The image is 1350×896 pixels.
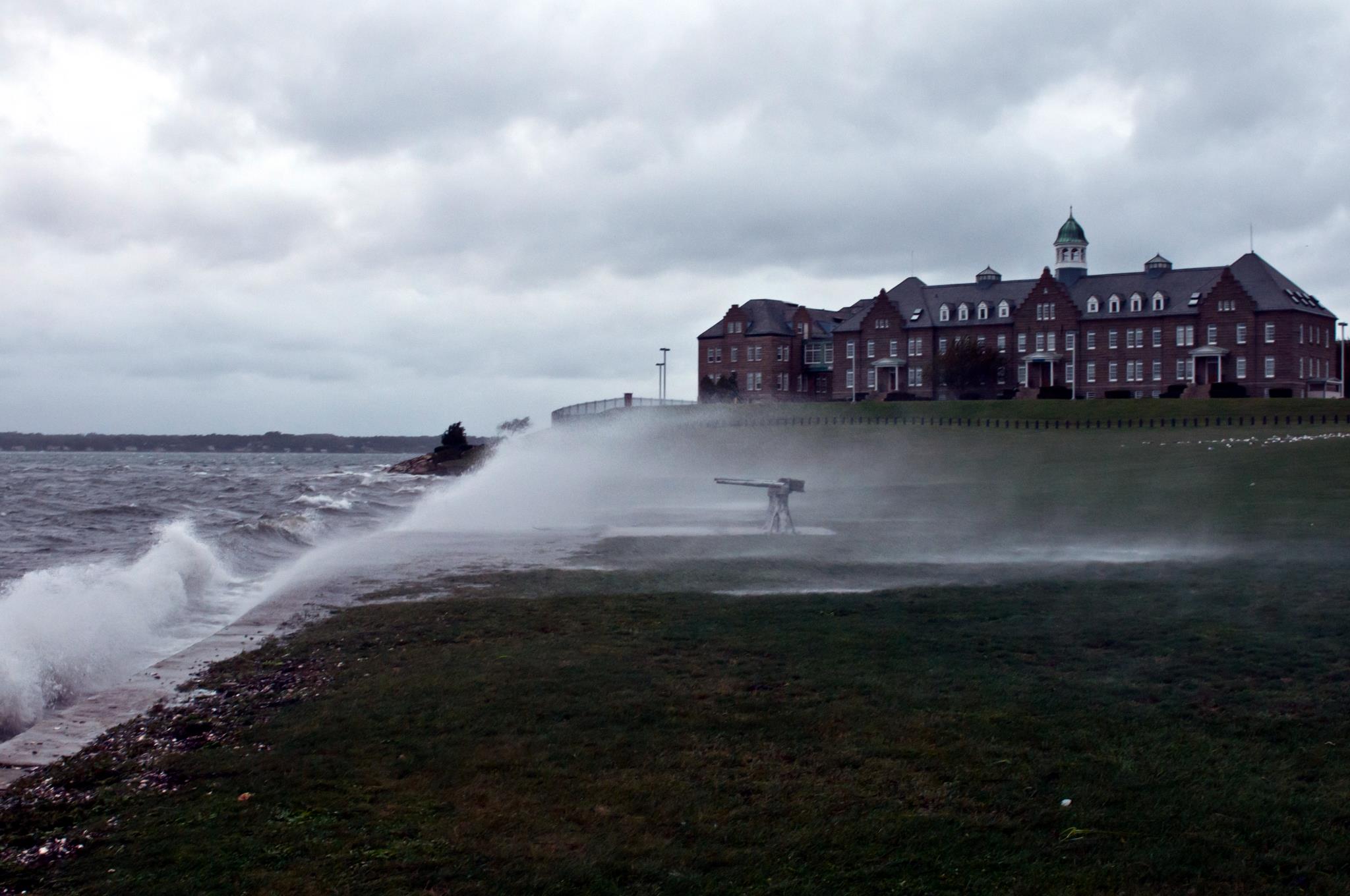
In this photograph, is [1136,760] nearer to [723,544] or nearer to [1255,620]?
[1255,620]

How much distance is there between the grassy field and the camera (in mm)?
71250

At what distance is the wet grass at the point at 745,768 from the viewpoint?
6.62m

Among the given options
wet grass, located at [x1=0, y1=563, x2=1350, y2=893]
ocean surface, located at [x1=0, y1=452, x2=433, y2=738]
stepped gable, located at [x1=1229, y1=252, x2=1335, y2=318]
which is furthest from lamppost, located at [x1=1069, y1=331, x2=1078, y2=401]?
wet grass, located at [x1=0, y1=563, x2=1350, y2=893]

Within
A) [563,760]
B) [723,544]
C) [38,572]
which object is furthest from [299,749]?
[723,544]

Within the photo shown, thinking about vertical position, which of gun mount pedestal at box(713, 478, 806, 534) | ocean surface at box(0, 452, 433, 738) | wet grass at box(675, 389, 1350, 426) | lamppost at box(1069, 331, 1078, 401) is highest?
lamppost at box(1069, 331, 1078, 401)

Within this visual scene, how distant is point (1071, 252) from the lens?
109m

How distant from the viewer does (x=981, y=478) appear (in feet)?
152

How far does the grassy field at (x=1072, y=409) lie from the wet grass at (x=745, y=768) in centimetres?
6341

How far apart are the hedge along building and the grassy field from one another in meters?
11.5

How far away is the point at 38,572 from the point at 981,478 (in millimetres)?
34951

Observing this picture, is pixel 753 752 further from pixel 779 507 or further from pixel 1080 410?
pixel 1080 410

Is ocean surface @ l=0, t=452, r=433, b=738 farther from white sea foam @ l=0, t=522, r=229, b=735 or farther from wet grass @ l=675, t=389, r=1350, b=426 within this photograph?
wet grass @ l=675, t=389, r=1350, b=426

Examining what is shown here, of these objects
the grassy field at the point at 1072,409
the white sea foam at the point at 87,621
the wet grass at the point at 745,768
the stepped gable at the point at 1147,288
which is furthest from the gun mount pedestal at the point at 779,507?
the stepped gable at the point at 1147,288

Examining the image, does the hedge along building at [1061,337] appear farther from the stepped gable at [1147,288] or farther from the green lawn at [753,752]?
the green lawn at [753,752]
